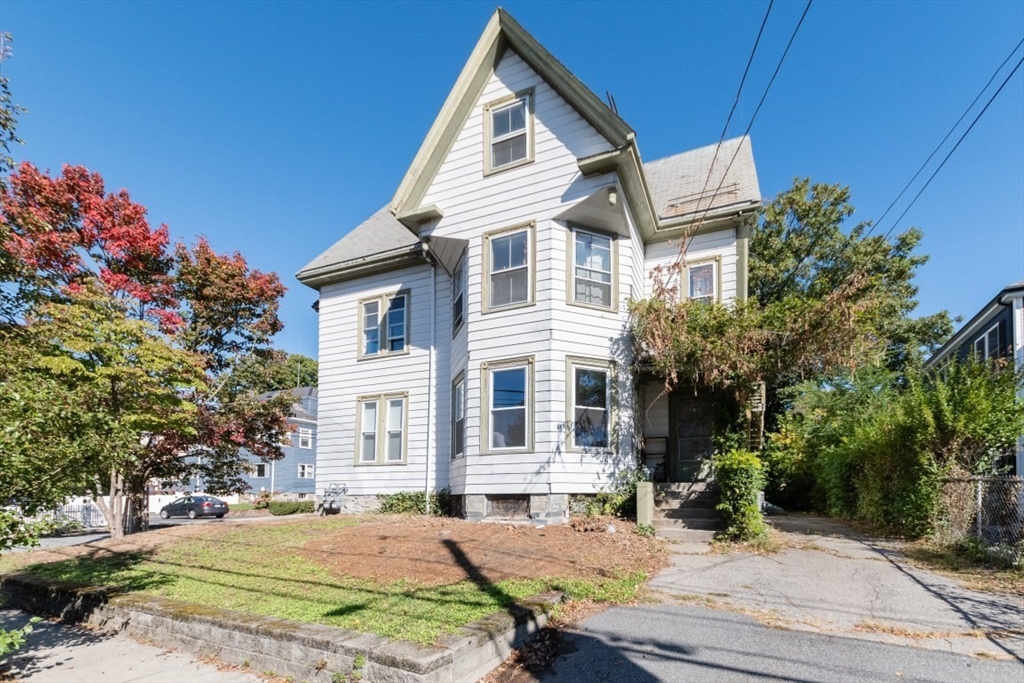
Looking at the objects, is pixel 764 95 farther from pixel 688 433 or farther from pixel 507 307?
pixel 688 433

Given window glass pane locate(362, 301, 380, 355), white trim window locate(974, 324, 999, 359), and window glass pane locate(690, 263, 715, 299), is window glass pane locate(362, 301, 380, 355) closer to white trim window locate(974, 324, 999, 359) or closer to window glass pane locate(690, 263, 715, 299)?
window glass pane locate(690, 263, 715, 299)

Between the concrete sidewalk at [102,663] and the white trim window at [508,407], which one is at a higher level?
the white trim window at [508,407]

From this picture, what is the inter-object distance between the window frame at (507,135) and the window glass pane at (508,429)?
16.4ft

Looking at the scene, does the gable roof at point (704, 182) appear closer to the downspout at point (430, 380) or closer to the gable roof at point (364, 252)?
the downspout at point (430, 380)

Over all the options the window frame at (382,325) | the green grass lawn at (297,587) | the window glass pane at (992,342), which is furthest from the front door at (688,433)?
the window glass pane at (992,342)

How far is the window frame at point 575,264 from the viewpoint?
10859mm

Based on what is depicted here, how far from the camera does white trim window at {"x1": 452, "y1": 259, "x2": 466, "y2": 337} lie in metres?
12.2

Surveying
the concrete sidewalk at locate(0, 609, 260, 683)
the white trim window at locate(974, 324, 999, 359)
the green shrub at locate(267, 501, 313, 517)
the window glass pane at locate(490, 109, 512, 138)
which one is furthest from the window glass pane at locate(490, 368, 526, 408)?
the green shrub at locate(267, 501, 313, 517)

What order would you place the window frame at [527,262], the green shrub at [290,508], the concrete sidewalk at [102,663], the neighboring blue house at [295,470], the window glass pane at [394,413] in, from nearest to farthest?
A: 1. the concrete sidewalk at [102,663]
2. the window frame at [527,262]
3. the window glass pane at [394,413]
4. the green shrub at [290,508]
5. the neighboring blue house at [295,470]

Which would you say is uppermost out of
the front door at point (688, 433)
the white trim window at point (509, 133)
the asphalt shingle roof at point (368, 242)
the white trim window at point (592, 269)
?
the white trim window at point (509, 133)

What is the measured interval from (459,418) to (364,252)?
19.0 ft

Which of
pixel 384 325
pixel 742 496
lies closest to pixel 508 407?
pixel 742 496

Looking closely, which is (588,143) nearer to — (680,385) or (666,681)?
(680,385)

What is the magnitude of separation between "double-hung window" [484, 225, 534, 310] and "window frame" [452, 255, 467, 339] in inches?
33.4
